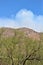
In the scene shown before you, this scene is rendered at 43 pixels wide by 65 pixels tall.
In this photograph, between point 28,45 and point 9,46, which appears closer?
point 9,46

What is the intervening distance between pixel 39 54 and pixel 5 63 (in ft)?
26.4

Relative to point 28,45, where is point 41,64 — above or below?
below

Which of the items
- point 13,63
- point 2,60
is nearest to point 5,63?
point 2,60

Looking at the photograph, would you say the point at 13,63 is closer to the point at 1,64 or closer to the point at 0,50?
the point at 0,50

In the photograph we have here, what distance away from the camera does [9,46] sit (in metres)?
47.9

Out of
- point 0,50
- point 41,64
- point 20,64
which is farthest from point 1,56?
point 41,64

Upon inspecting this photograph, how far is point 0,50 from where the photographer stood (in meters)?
50.0

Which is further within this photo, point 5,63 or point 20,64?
point 5,63

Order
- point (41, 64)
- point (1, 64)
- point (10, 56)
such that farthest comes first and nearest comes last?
1. point (1, 64)
2. point (41, 64)
3. point (10, 56)

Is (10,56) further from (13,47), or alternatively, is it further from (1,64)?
(1,64)

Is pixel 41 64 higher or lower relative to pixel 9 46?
lower

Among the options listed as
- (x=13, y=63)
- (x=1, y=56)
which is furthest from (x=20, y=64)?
(x=1, y=56)

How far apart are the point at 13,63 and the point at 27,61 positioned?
2.64 m

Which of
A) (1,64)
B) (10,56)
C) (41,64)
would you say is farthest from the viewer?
(1,64)
